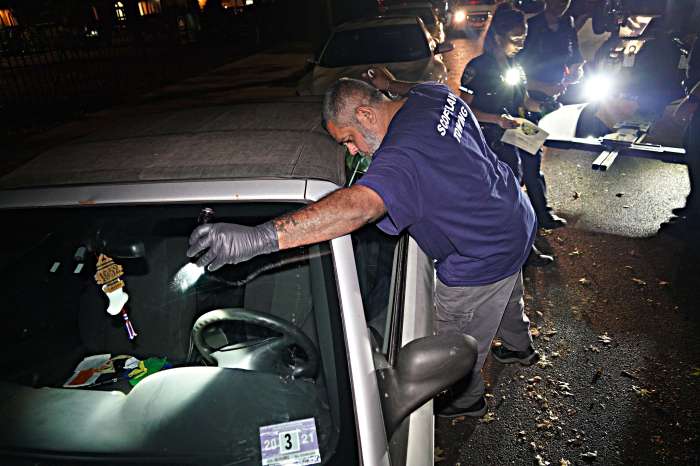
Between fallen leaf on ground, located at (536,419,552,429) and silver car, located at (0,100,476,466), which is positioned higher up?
silver car, located at (0,100,476,466)

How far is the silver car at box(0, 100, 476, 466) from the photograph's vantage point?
1.35m

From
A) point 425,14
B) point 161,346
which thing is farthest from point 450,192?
point 425,14

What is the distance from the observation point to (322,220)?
1461mm

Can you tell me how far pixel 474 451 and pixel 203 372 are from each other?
5.79ft

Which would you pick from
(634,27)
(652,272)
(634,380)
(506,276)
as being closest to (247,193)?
(506,276)

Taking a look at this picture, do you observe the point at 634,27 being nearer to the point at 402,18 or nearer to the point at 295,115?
the point at 402,18

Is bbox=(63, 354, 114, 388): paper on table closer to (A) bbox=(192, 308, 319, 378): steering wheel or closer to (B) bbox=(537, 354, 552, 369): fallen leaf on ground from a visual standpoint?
(A) bbox=(192, 308, 319, 378): steering wheel

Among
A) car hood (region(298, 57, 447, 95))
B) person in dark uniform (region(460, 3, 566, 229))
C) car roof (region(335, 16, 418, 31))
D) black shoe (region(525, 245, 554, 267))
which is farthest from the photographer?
car roof (region(335, 16, 418, 31))

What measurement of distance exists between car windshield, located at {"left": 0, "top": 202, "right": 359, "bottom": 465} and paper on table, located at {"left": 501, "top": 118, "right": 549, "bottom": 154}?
255cm

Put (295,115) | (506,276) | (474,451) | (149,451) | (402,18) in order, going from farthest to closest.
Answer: (402,18), (474,451), (506,276), (295,115), (149,451)

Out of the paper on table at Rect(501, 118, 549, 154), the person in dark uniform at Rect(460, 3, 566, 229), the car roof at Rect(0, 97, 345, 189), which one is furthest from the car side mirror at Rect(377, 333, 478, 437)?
the person in dark uniform at Rect(460, 3, 566, 229)

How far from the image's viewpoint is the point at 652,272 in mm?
4000

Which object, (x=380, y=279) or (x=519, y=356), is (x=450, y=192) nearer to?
(x=380, y=279)

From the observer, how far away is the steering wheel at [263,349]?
5.20ft
